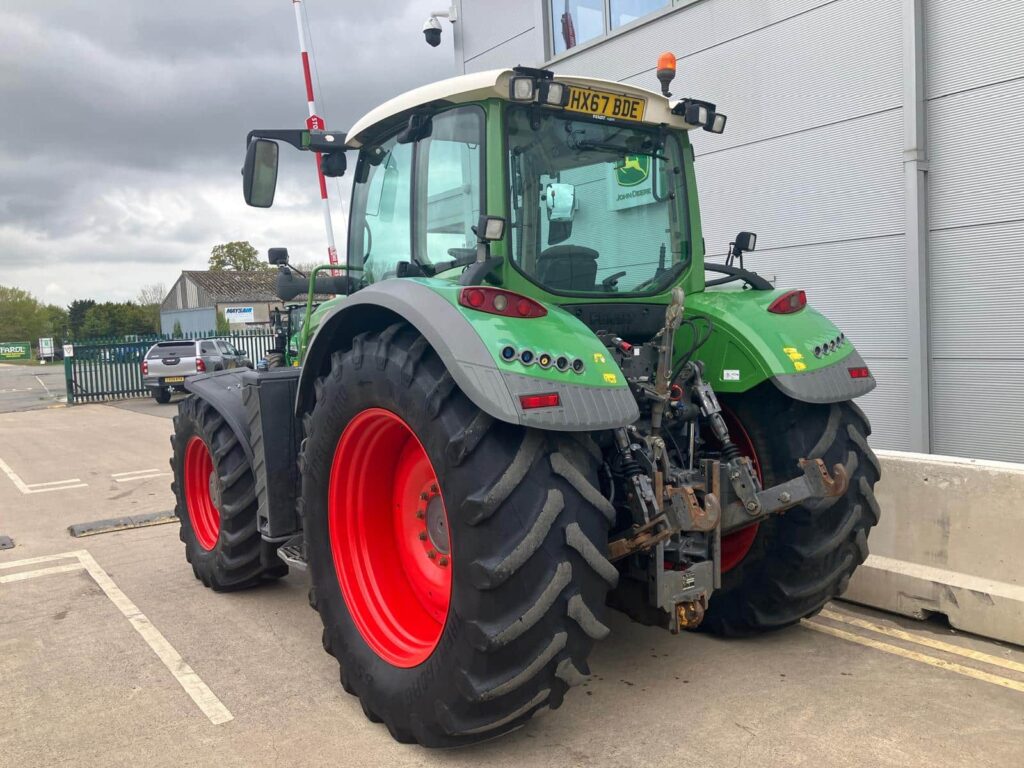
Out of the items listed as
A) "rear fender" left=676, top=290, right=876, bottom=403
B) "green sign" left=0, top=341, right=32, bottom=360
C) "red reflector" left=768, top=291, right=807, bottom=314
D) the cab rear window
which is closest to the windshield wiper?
"rear fender" left=676, top=290, right=876, bottom=403

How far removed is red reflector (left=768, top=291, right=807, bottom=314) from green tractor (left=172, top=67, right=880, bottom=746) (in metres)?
0.01

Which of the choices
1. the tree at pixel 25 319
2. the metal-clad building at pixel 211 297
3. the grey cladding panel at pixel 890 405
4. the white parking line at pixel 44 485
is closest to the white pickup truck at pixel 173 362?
the white parking line at pixel 44 485

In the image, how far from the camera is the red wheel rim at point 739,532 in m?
4.05

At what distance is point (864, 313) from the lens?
Result: 297 inches

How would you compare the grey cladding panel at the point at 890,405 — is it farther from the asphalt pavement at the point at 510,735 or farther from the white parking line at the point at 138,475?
the white parking line at the point at 138,475

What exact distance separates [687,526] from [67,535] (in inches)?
227

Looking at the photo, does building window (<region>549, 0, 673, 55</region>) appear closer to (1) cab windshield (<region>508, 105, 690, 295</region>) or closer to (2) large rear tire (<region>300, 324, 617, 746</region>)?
(1) cab windshield (<region>508, 105, 690, 295</region>)

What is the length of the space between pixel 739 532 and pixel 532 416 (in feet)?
5.95

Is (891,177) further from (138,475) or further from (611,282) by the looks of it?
(138,475)

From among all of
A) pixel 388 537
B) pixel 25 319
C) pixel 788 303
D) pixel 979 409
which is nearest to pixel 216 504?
pixel 388 537

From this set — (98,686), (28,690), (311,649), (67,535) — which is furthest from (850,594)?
(67,535)

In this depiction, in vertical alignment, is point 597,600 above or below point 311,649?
above

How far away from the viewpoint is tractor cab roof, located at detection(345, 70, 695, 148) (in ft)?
11.3

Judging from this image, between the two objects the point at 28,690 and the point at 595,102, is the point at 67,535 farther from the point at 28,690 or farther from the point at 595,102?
the point at 595,102
